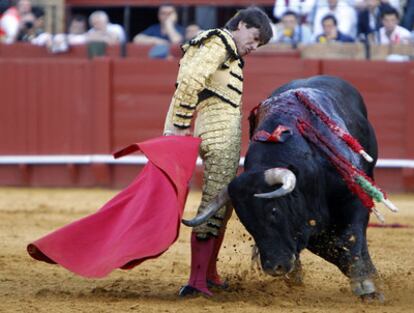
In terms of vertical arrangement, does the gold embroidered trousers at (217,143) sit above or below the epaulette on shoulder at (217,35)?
below

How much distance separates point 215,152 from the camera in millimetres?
5344

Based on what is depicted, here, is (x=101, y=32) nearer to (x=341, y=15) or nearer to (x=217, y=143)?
(x=341, y=15)

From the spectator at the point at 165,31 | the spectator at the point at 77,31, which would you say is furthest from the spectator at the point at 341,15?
the spectator at the point at 77,31

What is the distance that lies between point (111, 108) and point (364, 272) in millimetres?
5827

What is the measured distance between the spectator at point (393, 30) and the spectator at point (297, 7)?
0.71m

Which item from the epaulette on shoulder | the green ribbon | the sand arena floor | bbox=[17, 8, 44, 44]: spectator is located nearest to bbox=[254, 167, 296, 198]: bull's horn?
the green ribbon

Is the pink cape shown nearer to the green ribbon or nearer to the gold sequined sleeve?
the gold sequined sleeve

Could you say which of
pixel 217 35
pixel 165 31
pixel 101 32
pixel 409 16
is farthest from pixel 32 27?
pixel 217 35

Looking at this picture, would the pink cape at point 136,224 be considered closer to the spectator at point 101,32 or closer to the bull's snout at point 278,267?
the bull's snout at point 278,267

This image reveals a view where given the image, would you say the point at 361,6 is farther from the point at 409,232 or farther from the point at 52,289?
the point at 52,289

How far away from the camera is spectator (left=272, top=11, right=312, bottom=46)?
10.7m

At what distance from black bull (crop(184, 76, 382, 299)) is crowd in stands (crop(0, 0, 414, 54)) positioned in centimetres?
499

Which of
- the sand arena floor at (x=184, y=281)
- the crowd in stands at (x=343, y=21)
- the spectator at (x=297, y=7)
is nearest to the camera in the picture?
the sand arena floor at (x=184, y=281)

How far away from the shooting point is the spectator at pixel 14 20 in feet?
37.6
